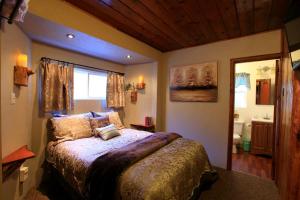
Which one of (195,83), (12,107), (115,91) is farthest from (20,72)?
(195,83)

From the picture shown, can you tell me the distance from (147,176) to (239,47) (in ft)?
8.87

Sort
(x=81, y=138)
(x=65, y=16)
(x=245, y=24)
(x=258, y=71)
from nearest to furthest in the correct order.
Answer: (x=65, y=16)
(x=245, y=24)
(x=81, y=138)
(x=258, y=71)

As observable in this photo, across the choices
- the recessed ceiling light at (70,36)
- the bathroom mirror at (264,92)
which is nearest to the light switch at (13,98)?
the recessed ceiling light at (70,36)

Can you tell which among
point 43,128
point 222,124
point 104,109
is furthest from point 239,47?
point 43,128

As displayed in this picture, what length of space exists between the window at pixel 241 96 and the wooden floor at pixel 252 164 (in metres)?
1.32

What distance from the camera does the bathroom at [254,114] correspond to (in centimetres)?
368

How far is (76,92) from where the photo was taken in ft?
10.2

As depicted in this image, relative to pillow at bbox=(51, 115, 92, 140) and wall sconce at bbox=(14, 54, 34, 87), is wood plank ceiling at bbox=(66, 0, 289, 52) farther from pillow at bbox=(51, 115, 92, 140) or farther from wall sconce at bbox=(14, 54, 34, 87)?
pillow at bbox=(51, 115, 92, 140)

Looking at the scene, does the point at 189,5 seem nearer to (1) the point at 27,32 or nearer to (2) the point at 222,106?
(2) the point at 222,106

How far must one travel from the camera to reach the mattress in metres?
1.43

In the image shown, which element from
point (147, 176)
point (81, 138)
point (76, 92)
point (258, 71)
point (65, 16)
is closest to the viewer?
point (147, 176)

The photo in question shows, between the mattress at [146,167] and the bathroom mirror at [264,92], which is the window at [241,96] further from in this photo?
the mattress at [146,167]

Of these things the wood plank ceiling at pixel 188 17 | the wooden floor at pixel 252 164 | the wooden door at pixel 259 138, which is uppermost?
the wood plank ceiling at pixel 188 17

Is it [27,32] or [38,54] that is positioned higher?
[27,32]
